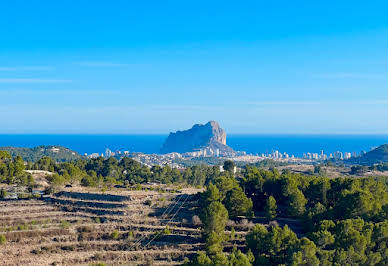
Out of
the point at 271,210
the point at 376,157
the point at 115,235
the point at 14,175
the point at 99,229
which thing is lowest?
the point at 115,235

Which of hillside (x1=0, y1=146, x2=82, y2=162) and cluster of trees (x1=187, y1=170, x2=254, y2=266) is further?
hillside (x1=0, y1=146, x2=82, y2=162)

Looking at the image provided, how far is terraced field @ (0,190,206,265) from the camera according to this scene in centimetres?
2786

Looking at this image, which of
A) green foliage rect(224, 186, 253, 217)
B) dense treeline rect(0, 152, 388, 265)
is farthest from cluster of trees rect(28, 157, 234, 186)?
green foliage rect(224, 186, 253, 217)

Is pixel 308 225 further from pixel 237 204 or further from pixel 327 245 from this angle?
pixel 237 204

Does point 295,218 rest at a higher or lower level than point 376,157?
lower

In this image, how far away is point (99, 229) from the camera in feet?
105

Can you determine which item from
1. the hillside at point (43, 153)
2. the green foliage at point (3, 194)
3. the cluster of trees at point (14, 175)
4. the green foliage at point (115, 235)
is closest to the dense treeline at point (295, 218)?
the cluster of trees at point (14, 175)

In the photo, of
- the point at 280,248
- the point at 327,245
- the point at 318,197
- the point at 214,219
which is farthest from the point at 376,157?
the point at 280,248

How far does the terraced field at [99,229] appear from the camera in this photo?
27859 mm

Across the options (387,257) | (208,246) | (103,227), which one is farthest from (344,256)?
(103,227)

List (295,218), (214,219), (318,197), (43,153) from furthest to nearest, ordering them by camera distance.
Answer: (43,153)
(318,197)
(295,218)
(214,219)

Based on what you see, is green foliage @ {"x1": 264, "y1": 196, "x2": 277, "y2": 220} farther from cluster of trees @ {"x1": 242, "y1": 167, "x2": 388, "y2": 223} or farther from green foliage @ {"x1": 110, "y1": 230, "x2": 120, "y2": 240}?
green foliage @ {"x1": 110, "y1": 230, "x2": 120, "y2": 240}

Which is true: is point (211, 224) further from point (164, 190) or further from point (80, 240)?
point (164, 190)

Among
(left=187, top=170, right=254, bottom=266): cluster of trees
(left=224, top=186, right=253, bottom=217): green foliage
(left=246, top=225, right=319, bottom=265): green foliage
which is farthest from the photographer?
(left=224, top=186, right=253, bottom=217): green foliage
